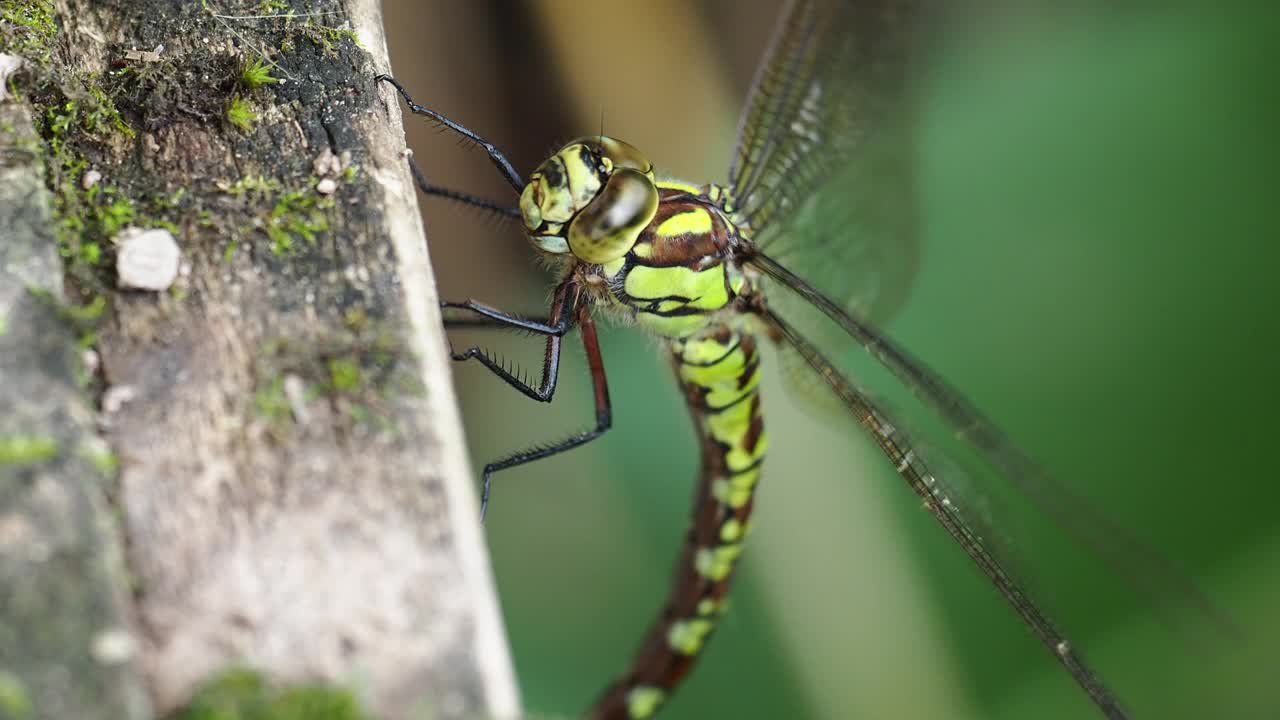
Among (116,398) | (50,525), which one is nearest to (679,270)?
(116,398)

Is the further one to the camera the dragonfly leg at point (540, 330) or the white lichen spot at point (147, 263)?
the dragonfly leg at point (540, 330)

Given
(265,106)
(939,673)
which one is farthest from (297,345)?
(939,673)

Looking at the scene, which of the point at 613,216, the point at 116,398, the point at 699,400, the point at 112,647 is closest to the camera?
the point at 112,647

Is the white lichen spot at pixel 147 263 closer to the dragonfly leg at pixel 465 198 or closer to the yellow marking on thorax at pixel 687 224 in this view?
the dragonfly leg at pixel 465 198

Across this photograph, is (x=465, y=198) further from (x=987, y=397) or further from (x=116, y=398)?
(x=987, y=397)

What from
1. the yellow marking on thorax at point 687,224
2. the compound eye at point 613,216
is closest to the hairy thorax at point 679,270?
the yellow marking on thorax at point 687,224

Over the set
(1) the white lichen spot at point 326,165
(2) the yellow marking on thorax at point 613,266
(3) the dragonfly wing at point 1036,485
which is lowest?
(3) the dragonfly wing at point 1036,485

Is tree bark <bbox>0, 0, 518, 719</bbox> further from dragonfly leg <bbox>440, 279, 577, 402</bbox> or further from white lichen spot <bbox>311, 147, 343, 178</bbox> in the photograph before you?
dragonfly leg <bbox>440, 279, 577, 402</bbox>
